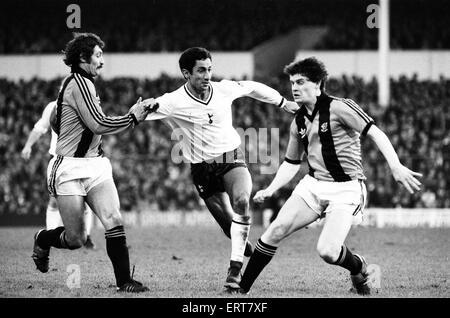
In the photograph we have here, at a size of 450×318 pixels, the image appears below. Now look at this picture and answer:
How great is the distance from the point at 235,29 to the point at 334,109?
25857 mm

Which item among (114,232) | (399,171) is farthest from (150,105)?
(399,171)

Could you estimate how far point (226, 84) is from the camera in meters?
9.91

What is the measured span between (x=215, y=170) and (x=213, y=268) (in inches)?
79.3

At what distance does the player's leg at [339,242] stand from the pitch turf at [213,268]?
33cm

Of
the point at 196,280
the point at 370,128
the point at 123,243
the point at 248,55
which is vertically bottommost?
the point at 196,280

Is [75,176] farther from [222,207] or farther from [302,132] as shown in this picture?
[302,132]

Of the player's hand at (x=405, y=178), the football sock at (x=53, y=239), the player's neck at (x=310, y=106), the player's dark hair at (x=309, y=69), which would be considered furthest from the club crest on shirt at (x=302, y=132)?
the football sock at (x=53, y=239)

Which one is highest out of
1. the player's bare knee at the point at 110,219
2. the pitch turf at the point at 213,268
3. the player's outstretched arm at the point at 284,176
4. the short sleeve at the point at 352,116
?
the short sleeve at the point at 352,116

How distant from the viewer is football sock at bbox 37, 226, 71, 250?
9000 millimetres

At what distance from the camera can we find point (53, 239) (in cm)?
912

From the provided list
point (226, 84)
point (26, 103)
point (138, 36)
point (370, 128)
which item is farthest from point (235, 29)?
point (370, 128)

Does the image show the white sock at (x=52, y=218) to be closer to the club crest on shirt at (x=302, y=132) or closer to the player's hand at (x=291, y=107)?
the player's hand at (x=291, y=107)

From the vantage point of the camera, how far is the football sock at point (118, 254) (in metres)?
8.48

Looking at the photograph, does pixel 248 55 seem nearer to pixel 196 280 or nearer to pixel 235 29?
pixel 235 29
